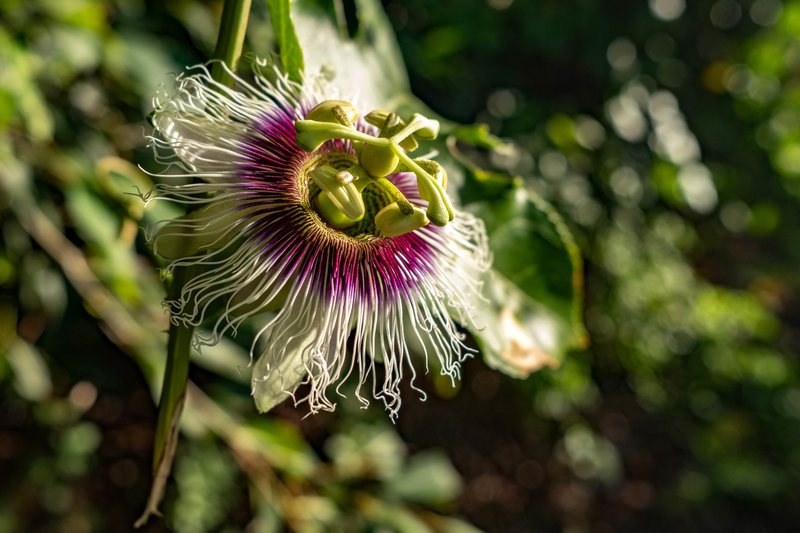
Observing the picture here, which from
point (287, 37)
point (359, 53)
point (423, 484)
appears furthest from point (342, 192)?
point (423, 484)

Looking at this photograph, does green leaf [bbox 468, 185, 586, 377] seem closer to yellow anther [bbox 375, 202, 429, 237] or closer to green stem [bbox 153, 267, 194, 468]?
yellow anther [bbox 375, 202, 429, 237]

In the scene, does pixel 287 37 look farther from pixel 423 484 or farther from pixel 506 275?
pixel 423 484

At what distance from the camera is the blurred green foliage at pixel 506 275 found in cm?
94

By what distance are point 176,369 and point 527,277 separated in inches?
15.4

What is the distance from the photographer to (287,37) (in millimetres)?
501

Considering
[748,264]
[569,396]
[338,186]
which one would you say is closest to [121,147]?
[338,186]

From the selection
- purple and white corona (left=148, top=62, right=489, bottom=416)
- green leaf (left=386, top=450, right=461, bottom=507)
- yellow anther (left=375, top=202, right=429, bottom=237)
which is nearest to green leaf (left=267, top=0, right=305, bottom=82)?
purple and white corona (left=148, top=62, right=489, bottom=416)

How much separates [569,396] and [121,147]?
140 centimetres

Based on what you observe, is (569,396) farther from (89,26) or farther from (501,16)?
(89,26)

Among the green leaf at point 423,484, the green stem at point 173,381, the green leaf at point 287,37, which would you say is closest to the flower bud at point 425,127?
the green leaf at point 287,37

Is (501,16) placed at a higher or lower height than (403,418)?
higher

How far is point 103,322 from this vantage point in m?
1.06

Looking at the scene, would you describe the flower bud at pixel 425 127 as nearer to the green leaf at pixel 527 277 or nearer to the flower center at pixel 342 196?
the flower center at pixel 342 196

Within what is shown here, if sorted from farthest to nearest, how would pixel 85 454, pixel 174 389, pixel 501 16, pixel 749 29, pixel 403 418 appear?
pixel 403 418 < pixel 749 29 < pixel 85 454 < pixel 501 16 < pixel 174 389
